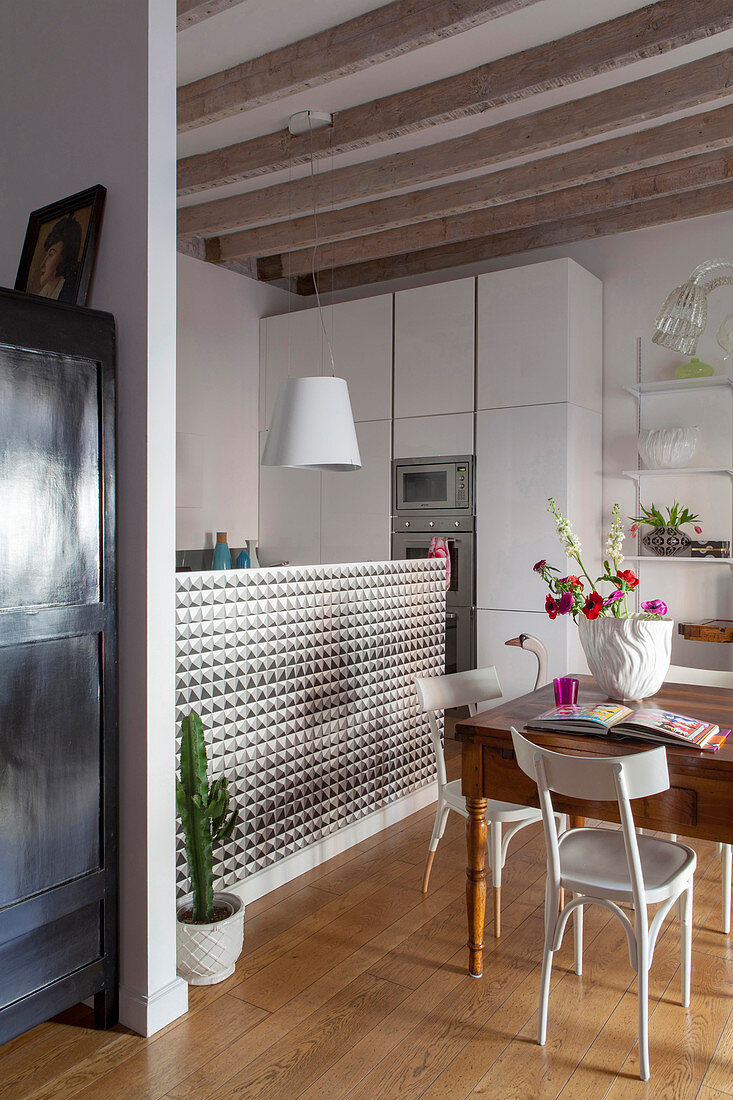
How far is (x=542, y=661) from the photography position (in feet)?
11.3

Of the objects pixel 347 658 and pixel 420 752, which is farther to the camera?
pixel 420 752

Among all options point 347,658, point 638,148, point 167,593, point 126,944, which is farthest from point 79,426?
point 638,148

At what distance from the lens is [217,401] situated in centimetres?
553

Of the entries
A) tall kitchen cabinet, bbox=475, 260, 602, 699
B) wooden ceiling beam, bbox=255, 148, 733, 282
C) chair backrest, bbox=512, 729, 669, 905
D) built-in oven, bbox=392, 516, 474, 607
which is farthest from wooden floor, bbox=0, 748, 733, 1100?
wooden ceiling beam, bbox=255, 148, 733, 282

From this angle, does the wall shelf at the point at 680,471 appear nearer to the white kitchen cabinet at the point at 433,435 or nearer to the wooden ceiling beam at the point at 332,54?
the white kitchen cabinet at the point at 433,435

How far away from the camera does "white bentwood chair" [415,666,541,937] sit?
2570 millimetres

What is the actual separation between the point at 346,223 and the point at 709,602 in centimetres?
299

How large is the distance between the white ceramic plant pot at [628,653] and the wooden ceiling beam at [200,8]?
2.25 meters

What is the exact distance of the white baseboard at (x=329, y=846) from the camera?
2797mm

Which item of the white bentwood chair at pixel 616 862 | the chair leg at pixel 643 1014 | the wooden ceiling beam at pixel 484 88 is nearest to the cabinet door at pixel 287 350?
the wooden ceiling beam at pixel 484 88

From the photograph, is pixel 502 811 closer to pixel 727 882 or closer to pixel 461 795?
pixel 461 795

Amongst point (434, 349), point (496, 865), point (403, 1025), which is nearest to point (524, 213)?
point (434, 349)

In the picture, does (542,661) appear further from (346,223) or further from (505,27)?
(346,223)

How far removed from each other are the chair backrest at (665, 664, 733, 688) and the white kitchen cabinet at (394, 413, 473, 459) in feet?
7.04
